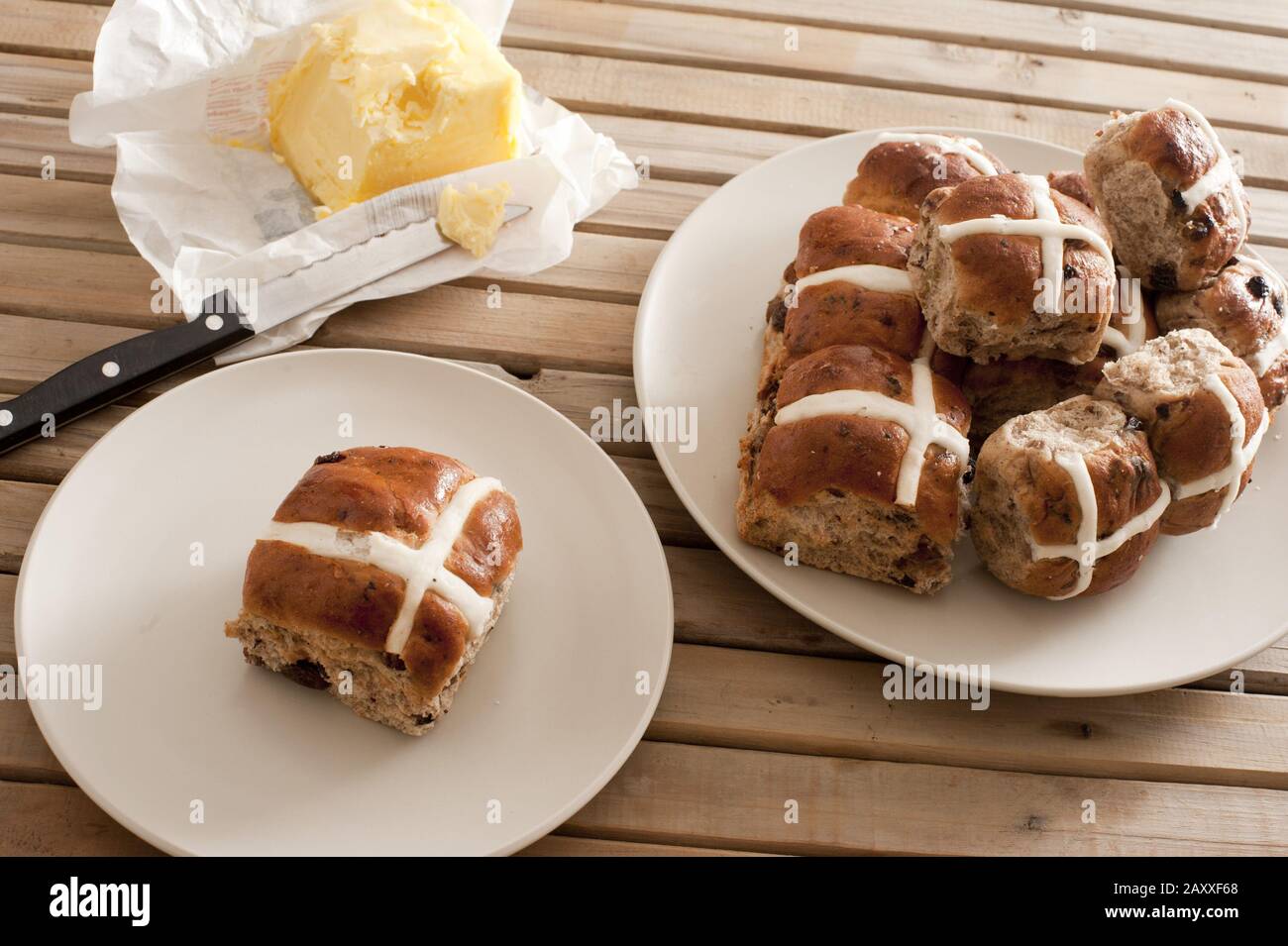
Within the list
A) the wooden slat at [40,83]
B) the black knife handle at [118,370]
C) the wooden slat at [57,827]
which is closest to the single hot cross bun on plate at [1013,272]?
the black knife handle at [118,370]

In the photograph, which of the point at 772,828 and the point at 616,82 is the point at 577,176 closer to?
the point at 616,82

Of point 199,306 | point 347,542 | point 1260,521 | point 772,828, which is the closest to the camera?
point 347,542

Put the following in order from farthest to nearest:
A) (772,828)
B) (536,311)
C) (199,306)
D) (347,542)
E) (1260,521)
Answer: (536,311) < (199,306) < (1260,521) < (772,828) < (347,542)

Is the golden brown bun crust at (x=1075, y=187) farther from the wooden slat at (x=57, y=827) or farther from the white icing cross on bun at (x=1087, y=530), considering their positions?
the wooden slat at (x=57, y=827)

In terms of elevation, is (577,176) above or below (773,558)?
above

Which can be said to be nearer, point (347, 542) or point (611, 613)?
point (347, 542)

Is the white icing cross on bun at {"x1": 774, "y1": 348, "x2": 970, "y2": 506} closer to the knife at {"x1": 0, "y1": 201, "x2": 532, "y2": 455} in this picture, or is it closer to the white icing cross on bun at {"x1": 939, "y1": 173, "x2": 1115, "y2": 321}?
the white icing cross on bun at {"x1": 939, "y1": 173, "x2": 1115, "y2": 321}

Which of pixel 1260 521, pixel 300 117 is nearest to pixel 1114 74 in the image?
pixel 1260 521

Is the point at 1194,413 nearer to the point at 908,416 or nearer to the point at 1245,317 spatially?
the point at 1245,317
